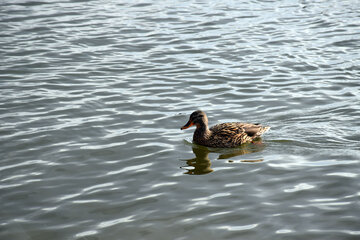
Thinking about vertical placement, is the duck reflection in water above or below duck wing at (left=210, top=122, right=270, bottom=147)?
below

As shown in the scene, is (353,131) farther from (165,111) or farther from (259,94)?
(165,111)

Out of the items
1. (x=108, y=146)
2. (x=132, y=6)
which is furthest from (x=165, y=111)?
(x=132, y=6)

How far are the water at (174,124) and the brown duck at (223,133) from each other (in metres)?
0.17

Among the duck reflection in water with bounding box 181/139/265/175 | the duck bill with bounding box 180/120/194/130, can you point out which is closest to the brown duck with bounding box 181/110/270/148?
the duck bill with bounding box 180/120/194/130

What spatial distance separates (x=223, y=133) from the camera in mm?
9469

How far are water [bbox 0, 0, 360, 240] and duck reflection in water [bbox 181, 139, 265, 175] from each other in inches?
1.3

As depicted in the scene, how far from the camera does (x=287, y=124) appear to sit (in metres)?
10.2

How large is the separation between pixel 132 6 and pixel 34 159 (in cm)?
1322

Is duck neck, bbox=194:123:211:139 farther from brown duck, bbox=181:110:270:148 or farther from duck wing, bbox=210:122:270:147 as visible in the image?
duck wing, bbox=210:122:270:147

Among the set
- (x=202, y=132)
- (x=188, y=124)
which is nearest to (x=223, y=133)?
(x=202, y=132)

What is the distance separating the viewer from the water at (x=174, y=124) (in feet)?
22.5

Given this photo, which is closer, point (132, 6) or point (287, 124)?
point (287, 124)

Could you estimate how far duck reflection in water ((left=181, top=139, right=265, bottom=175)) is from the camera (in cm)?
846

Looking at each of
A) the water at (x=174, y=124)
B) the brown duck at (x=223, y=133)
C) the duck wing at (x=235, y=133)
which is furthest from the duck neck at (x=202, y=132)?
the water at (x=174, y=124)
